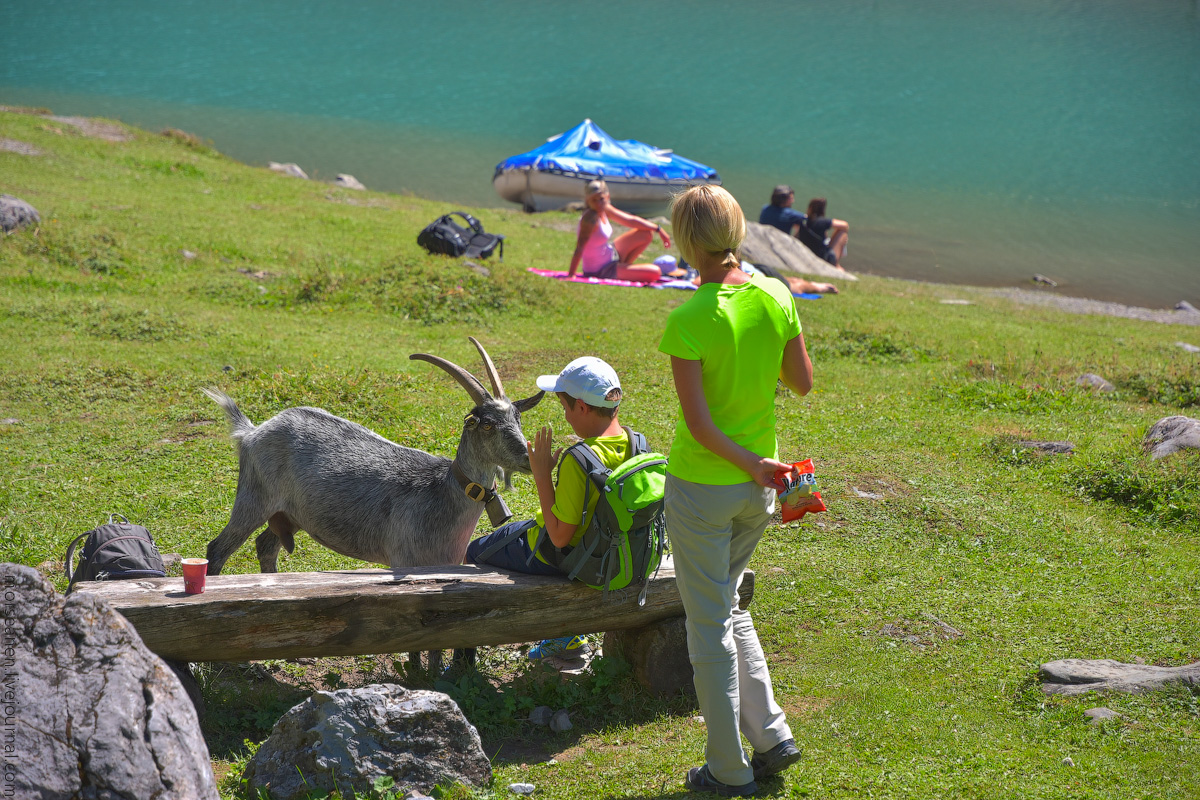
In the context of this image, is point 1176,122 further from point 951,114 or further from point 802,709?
point 802,709

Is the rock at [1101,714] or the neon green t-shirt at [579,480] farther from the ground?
the neon green t-shirt at [579,480]

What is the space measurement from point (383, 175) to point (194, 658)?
27.8m

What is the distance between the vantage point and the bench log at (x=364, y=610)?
173 inches

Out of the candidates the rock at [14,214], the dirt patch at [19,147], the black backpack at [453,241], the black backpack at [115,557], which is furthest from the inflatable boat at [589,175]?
the black backpack at [115,557]

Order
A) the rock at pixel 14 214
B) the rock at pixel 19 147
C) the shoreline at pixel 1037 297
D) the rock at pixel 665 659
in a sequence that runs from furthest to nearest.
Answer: the shoreline at pixel 1037 297
the rock at pixel 19 147
the rock at pixel 14 214
the rock at pixel 665 659

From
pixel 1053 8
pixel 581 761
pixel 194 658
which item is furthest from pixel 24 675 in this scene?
pixel 1053 8

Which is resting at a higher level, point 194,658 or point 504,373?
point 504,373

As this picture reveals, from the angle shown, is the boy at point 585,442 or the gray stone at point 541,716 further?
the gray stone at point 541,716

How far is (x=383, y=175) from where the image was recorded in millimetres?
30406

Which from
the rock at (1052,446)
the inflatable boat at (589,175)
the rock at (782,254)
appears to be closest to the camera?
the rock at (1052,446)

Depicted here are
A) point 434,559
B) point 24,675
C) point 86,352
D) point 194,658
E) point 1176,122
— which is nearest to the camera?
point 24,675

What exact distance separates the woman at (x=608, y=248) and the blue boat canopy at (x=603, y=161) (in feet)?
28.2

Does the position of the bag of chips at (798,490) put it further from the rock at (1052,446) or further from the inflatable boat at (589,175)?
the inflatable boat at (589,175)

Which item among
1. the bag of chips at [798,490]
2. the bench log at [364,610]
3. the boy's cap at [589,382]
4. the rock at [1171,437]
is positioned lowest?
the bench log at [364,610]
